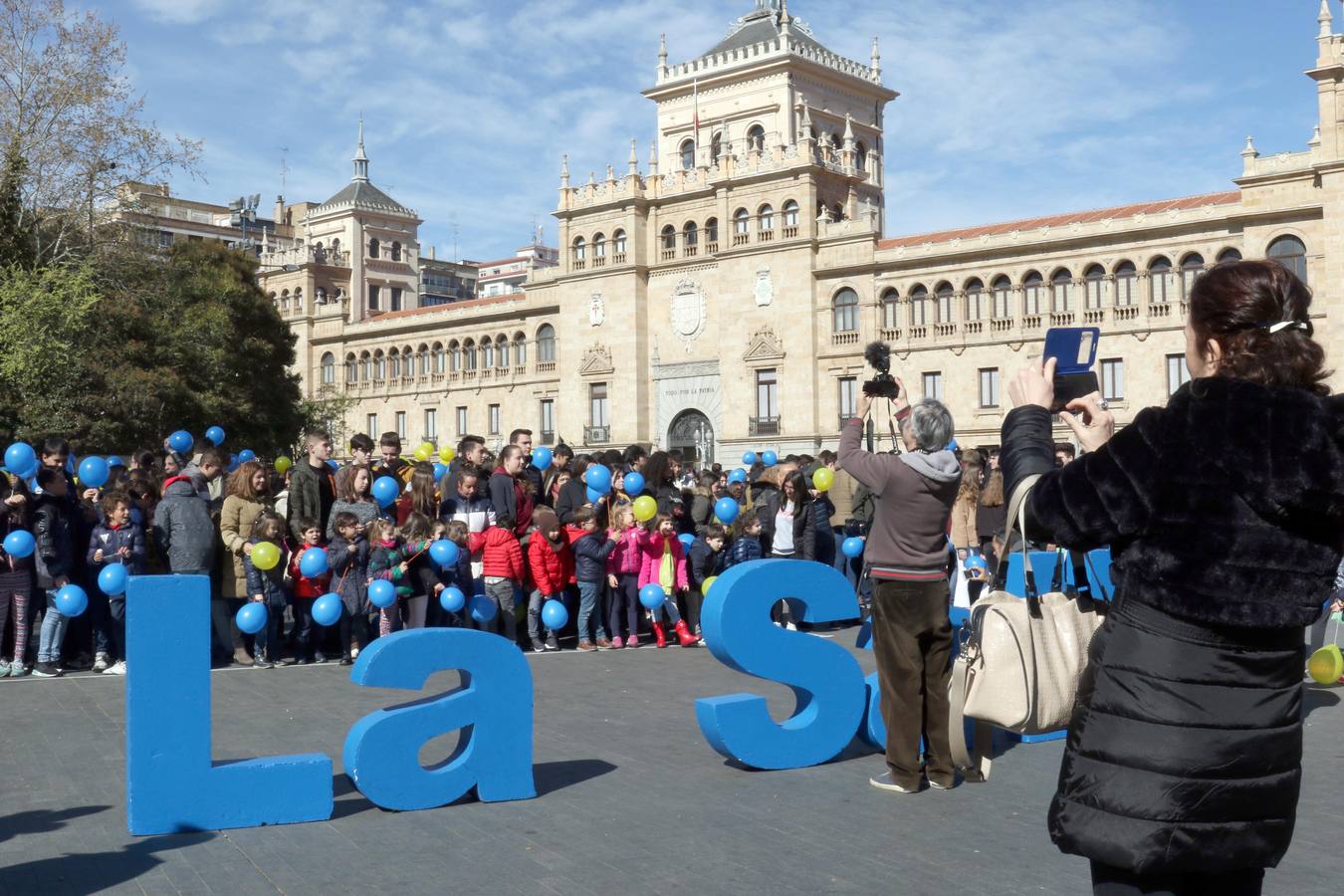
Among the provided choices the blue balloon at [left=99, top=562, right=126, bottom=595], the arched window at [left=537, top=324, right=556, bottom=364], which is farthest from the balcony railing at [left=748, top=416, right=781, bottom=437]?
the blue balloon at [left=99, top=562, right=126, bottom=595]

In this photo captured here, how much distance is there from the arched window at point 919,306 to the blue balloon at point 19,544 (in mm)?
34331

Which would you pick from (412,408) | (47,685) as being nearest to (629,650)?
(47,685)

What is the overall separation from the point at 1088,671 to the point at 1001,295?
38.5m

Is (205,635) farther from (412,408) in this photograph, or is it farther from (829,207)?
(412,408)

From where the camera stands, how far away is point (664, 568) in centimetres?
1198

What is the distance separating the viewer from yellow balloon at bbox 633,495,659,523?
11883 millimetres

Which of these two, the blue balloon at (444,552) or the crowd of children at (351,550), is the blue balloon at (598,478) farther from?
the blue balloon at (444,552)

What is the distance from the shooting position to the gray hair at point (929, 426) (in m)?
5.88

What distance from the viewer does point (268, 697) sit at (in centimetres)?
852

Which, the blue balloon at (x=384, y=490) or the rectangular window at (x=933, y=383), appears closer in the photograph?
the blue balloon at (x=384, y=490)

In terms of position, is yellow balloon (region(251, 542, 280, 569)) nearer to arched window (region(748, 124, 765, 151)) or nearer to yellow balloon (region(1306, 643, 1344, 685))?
yellow balloon (region(1306, 643, 1344, 685))

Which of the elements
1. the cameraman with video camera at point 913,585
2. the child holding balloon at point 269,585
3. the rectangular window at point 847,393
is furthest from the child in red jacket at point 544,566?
the rectangular window at point 847,393

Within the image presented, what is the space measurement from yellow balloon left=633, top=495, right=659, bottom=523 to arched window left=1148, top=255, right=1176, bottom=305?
28498mm

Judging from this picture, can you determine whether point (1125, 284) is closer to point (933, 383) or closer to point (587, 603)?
point (933, 383)
